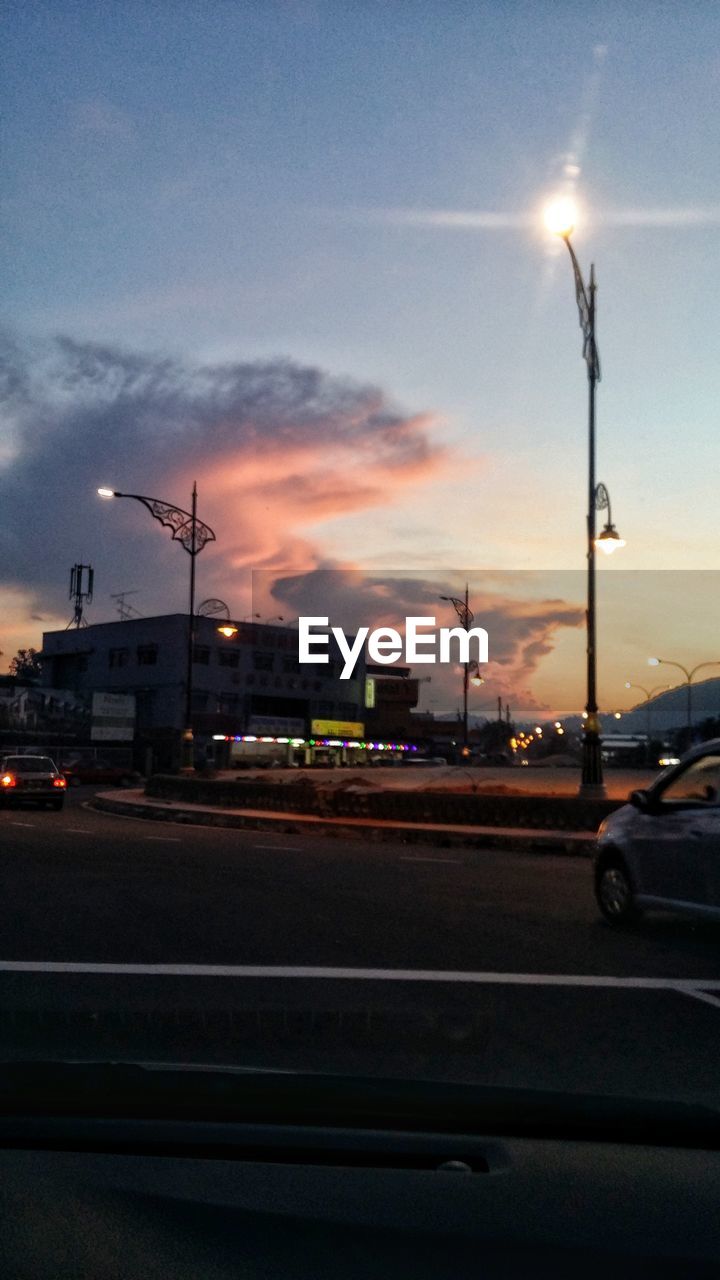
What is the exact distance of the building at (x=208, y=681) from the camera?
83688 mm

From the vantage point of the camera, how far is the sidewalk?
817 inches

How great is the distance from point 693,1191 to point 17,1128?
1.86 m

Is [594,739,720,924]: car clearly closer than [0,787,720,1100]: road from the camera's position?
No

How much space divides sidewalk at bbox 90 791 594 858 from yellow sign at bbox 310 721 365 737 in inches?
2350

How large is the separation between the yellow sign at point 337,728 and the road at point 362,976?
76.7m

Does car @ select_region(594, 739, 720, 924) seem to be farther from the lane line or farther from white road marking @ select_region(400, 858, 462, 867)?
white road marking @ select_region(400, 858, 462, 867)

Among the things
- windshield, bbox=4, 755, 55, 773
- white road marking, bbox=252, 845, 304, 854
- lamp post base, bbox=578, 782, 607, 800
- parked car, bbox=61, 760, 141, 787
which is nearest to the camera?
white road marking, bbox=252, 845, 304, 854

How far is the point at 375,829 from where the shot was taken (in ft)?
77.7

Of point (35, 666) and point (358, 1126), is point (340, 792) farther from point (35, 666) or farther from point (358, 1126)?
point (35, 666)

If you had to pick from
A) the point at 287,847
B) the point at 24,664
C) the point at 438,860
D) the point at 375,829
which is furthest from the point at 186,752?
the point at 24,664

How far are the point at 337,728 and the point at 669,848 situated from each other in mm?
85624

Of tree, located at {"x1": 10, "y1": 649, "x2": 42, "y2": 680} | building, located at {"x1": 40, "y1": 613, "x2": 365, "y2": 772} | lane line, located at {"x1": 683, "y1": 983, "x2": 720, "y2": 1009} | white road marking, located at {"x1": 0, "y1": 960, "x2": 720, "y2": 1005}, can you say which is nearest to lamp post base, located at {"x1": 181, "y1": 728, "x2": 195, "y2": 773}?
white road marking, located at {"x1": 0, "y1": 960, "x2": 720, "y2": 1005}

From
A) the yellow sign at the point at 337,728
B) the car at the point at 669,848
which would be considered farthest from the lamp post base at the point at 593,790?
the yellow sign at the point at 337,728

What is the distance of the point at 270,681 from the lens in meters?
92.4
